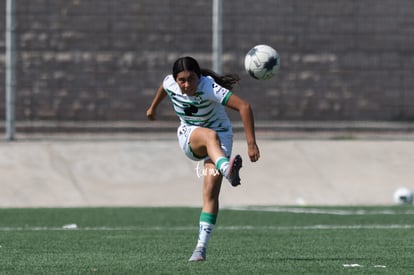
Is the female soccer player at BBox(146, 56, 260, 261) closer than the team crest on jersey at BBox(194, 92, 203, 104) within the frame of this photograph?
Yes

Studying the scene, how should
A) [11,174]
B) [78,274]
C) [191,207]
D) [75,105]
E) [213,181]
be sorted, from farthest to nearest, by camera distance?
[75,105] → [11,174] → [191,207] → [213,181] → [78,274]

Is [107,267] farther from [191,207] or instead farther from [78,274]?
[191,207]

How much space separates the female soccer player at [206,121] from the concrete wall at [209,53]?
10.9 m

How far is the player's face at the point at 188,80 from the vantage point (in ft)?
30.1

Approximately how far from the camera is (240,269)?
857cm

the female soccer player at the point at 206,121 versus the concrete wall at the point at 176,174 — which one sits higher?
the female soccer player at the point at 206,121

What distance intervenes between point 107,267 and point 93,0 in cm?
1249

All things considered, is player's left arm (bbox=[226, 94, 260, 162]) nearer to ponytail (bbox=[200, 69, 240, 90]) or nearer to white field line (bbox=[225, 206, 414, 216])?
ponytail (bbox=[200, 69, 240, 90])

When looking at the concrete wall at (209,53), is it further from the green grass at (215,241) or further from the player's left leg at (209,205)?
the player's left leg at (209,205)

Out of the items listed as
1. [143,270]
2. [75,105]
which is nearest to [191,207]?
[75,105]

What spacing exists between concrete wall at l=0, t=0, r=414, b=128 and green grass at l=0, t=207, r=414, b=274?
4.66 m

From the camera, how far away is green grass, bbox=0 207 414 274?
8.79 meters

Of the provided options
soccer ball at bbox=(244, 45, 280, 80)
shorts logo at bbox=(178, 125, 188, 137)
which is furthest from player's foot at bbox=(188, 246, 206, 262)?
soccer ball at bbox=(244, 45, 280, 80)

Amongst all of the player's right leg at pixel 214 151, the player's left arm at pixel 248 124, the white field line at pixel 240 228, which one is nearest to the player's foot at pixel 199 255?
the player's right leg at pixel 214 151
